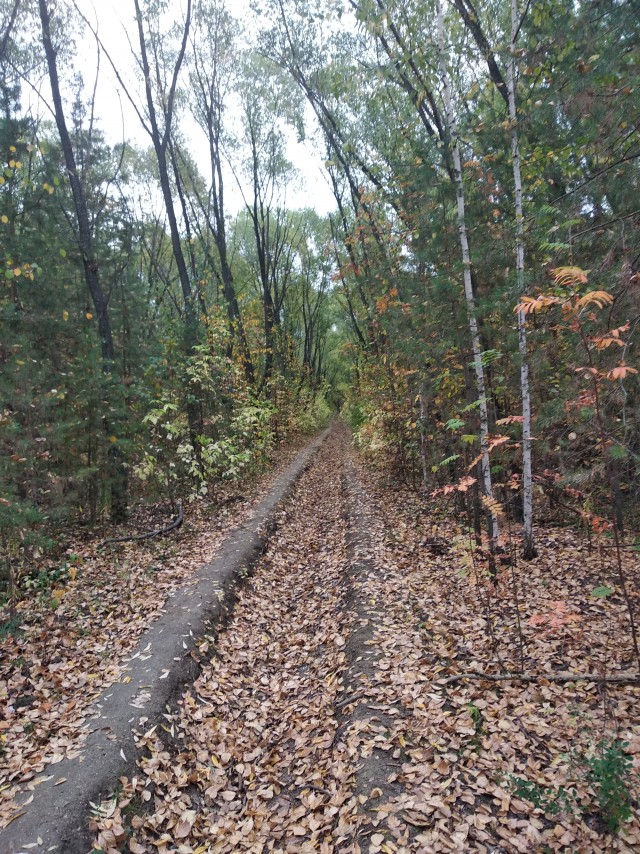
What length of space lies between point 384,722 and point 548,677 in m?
1.57

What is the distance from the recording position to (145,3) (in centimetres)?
1163

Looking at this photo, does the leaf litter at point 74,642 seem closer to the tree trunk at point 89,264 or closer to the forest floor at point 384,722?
the forest floor at point 384,722

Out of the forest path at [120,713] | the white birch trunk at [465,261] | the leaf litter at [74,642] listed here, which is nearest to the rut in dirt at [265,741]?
the forest path at [120,713]

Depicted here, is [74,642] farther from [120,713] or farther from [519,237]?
[519,237]

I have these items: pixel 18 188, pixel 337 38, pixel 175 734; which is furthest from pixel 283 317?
pixel 175 734

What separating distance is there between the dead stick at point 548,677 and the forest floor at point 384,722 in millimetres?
27

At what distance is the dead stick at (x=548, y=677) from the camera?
3961mm

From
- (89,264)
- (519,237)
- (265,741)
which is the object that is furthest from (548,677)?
(89,264)

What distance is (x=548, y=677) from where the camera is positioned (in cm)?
429

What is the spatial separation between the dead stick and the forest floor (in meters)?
0.03

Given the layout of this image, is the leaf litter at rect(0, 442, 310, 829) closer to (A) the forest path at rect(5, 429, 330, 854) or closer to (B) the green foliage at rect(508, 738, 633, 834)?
(A) the forest path at rect(5, 429, 330, 854)

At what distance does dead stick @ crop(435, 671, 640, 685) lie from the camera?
3.96 metres

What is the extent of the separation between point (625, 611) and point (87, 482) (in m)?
8.29

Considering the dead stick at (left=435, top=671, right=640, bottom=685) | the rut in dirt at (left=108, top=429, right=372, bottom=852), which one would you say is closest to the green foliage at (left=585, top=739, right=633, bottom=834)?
the dead stick at (left=435, top=671, right=640, bottom=685)
